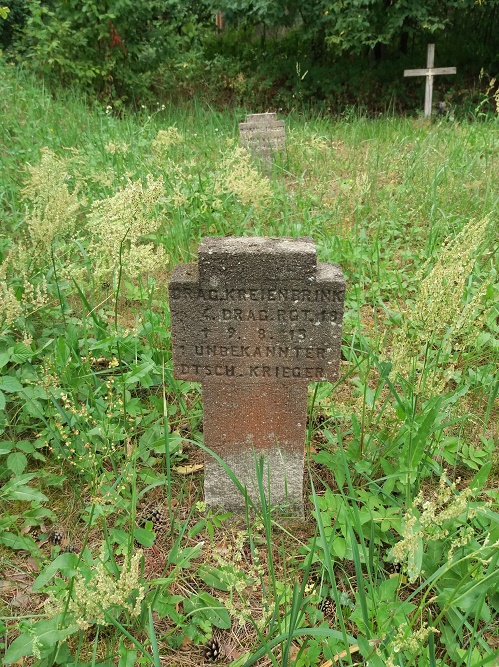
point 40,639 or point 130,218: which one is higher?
point 130,218

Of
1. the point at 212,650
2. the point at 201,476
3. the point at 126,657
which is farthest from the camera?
the point at 201,476

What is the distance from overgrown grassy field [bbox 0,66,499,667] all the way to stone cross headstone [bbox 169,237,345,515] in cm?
16

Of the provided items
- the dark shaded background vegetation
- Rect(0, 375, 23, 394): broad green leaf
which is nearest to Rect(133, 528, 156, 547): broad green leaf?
Rect(0, 375, 23, 394): broad green leaf

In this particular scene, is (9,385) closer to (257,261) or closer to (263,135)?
(257,261)

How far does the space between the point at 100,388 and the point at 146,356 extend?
321 millimetres

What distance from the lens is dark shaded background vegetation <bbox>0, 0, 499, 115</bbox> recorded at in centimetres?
841

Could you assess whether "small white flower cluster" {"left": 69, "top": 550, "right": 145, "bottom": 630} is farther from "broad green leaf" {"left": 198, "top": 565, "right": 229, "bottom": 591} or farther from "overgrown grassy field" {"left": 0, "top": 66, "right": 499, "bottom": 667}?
"broad green leaf" {"left": 198, "top": 565, "right": 229, "bottom": 591}

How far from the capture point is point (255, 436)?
6.51 ft

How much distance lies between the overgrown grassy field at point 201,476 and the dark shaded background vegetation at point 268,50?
6.06 m

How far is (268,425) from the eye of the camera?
196cm

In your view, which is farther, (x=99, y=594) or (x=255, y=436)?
(x=255, y=436)

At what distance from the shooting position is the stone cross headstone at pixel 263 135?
5.30m

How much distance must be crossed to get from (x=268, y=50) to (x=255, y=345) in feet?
43.3

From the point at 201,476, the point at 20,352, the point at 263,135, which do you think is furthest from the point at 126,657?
the point at 263,135
